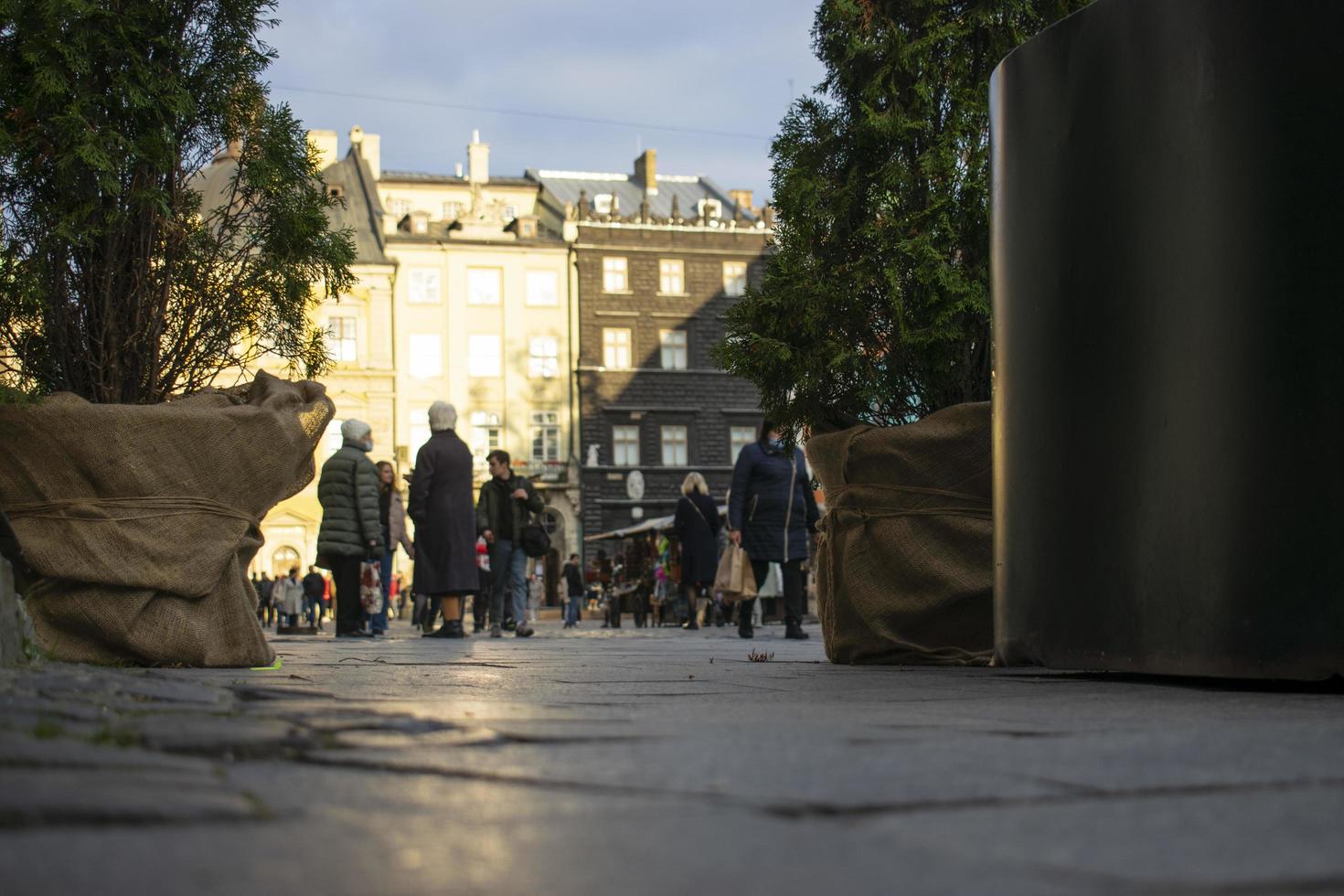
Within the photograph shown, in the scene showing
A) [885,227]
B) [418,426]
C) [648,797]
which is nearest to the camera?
[648,797]

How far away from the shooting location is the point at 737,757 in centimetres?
268

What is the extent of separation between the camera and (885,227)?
9.06m

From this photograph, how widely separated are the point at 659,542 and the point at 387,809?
30737mm

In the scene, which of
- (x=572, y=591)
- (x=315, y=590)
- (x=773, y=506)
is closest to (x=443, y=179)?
(x=315, y=590)

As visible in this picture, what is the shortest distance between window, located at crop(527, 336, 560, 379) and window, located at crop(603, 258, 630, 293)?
102 inches

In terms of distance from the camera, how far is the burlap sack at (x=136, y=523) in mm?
6219

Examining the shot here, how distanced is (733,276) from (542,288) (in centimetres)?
640

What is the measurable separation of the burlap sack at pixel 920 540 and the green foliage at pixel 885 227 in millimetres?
1445

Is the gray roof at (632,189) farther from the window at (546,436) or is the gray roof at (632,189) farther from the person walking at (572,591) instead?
the person walking at (572,591)

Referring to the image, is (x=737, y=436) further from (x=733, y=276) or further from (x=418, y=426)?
(x=418, y=426)

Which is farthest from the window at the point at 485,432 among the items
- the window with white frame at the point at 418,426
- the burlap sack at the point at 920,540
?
the burlap sack at the point at 920,540

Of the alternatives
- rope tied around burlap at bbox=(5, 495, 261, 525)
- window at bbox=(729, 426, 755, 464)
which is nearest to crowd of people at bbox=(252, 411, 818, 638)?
rope tied around burlap at bbox=(5, 495, 261, 525)

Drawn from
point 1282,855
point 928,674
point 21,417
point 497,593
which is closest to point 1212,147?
point 928,674

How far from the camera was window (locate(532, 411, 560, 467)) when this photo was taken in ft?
177
